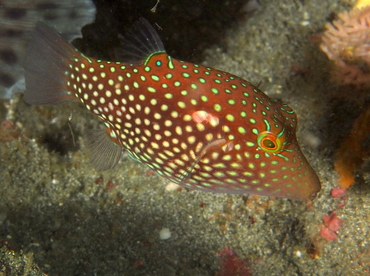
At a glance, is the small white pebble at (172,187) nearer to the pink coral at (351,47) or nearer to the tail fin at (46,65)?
the tail fin at (46,65)

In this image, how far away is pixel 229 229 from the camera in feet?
14.6

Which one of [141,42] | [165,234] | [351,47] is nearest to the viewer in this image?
[141,42]

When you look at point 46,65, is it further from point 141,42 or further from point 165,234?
point 165,234

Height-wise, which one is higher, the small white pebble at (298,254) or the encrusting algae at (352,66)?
the encrusting algae at (352,66)

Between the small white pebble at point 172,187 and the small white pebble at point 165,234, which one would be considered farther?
the small white pebble at point 172,187

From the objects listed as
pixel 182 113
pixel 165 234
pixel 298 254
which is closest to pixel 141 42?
pixel 182 113

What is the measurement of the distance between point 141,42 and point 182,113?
0.80 meters

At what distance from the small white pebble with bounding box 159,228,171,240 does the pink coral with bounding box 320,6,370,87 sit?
118 inches

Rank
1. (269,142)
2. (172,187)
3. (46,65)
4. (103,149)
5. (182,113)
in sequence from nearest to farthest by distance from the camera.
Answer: (269,142)
(182,113)
(46,65)
(103,149)
(172,187)

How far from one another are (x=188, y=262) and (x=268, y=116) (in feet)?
8.33

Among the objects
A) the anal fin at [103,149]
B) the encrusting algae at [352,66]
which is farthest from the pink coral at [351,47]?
the anal fin at [103,149]

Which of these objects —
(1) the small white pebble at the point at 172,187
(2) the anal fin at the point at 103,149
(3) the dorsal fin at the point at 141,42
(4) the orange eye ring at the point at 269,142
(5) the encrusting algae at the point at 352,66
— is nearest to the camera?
(4) the orange eye ring at the point at 269,142

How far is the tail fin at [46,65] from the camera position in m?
3.18

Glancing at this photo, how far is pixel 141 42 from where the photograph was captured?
3.04 metres
